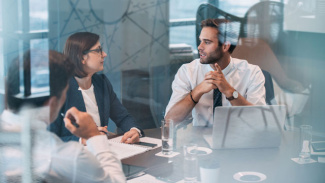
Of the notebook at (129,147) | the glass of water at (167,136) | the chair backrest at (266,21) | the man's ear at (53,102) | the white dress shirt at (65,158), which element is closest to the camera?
the white dress shirt at (65,158)

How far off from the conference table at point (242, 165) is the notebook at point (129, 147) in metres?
0.03

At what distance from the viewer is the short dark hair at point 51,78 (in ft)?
5.41

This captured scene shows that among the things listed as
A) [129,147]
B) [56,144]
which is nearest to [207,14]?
[129,147]

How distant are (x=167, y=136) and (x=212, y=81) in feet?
1.49

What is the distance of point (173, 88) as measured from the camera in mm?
2410

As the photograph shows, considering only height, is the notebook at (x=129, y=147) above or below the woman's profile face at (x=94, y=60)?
below

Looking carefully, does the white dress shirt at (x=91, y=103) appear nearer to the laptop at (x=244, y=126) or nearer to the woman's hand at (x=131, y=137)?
the woman's hand at (x=131, y=137)

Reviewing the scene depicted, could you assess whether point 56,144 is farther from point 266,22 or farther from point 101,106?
point 266,22

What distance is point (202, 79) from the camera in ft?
7.73

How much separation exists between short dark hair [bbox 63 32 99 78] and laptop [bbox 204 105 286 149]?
711mm

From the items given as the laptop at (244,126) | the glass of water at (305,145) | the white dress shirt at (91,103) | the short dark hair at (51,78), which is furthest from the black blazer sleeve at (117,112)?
the glass of water at (305,145)

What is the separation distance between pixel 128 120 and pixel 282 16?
126 centimetres

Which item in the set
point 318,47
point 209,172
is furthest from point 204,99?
point 318,47

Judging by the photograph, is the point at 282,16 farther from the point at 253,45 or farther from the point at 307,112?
the point at 307,112
